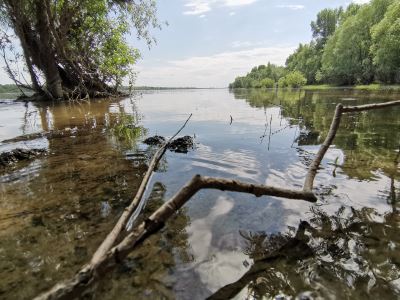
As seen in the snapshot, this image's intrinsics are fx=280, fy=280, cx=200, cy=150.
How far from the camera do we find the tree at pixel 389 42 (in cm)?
4350

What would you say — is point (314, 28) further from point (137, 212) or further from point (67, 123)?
point (137, 212)

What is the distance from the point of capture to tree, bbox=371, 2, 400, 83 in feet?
143

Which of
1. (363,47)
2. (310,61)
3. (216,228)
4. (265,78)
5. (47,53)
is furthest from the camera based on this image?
(265,78)

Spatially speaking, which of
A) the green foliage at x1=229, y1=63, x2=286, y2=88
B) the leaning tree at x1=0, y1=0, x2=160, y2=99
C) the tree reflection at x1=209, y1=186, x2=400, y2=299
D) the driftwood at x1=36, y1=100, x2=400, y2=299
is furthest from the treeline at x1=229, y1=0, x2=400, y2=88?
the driftwood at x1=36, y1=100, x2=400, y2=299

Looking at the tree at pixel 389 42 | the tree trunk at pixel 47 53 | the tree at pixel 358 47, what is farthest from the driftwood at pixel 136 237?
the tree at pixel 358 47

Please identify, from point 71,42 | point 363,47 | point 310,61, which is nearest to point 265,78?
point 310,61

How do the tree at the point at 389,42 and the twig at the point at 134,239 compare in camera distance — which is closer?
the twig at the point at 134,239

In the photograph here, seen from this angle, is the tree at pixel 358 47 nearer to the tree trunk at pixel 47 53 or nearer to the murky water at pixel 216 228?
the tree trunk at pixel 47 53

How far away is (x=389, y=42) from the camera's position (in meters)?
44.4

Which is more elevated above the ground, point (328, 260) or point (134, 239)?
point (134, 239)

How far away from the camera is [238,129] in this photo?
11.2m

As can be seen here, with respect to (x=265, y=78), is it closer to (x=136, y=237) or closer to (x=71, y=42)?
(x=71, y=42)

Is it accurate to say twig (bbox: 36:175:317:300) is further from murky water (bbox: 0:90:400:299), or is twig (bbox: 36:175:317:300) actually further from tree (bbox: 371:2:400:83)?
tree (bbox: 371:2:400:83)

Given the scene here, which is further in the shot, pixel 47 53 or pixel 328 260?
pixel 47 53
